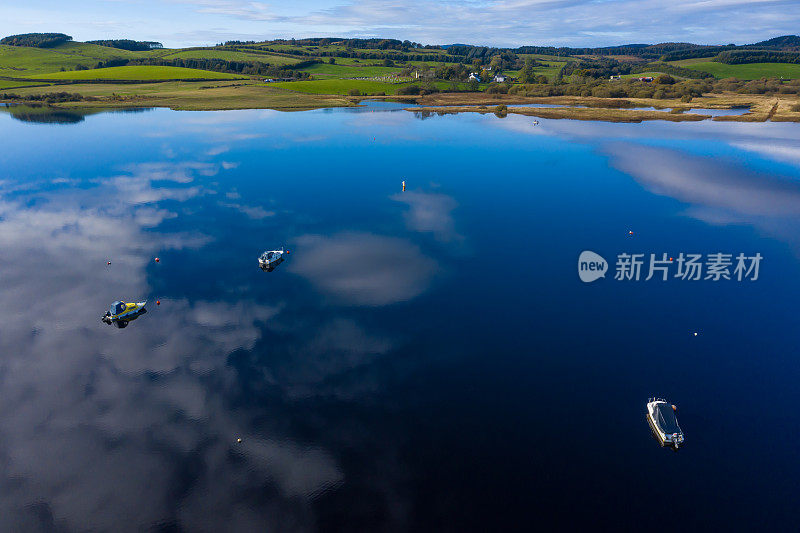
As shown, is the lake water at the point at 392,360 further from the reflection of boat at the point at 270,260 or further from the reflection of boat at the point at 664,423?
the reflection of boat at the point at 270,260

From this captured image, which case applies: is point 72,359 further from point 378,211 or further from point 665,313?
point 665,313

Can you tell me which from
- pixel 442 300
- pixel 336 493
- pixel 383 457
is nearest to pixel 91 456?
pixel 336 493

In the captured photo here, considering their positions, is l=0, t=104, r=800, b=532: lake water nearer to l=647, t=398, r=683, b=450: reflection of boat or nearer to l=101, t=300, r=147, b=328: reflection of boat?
l=647, t=398, r=683, b=450: reflection of boat

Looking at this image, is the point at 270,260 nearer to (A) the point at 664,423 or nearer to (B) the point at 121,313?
(B) the point at 121,313

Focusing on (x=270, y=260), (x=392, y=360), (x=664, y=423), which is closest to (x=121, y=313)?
(x=270, y=260)

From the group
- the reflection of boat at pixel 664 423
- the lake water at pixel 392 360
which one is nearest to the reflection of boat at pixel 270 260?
the lake water at pixel 392 360
